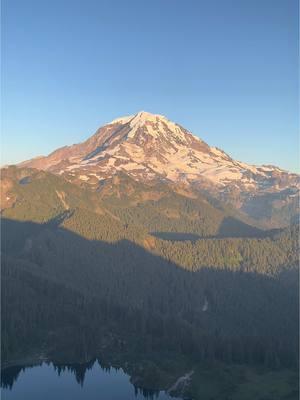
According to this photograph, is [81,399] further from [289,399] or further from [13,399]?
[289,399]

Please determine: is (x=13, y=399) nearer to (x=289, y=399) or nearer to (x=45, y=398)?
(x=45, y=398)

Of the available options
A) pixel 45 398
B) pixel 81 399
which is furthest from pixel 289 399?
pixel 45 398

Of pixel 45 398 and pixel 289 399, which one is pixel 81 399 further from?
pixel 289 399

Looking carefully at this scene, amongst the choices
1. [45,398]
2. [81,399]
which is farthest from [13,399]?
[81,399]

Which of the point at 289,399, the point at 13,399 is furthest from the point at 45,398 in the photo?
the point at 289,399
